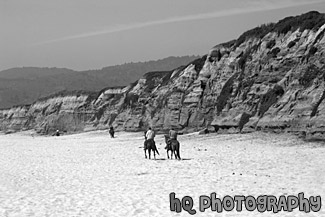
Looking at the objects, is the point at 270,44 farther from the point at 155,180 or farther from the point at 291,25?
the point at 155,180

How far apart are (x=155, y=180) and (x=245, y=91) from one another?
24.2 meters

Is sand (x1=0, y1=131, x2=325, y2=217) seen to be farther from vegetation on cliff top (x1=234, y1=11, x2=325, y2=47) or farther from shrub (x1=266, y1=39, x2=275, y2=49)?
shrub (x1=266, y1=39, x2=275, y2=49)

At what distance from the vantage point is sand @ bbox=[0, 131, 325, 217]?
11.4 m

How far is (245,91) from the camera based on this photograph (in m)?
38.2

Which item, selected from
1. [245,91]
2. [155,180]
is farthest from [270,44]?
[155,180]

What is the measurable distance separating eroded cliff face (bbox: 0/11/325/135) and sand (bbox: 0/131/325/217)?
5.66 metres

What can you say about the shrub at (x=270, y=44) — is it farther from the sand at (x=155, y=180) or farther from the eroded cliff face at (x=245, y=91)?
the sand at (x=155, y=180)

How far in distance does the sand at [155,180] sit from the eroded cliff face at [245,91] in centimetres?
566

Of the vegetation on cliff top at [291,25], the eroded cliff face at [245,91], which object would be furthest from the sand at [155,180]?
the vegetation on cliff top at [291,25]

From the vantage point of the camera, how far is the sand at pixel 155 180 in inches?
448

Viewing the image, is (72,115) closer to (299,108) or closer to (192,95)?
(192,95)

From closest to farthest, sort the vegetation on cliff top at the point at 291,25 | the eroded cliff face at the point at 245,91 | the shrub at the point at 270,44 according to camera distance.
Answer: the eroded cliff face at the point at 245,91 < the vegetation on cliff top at the point at 291,25 < the shrub at the point at 270,44

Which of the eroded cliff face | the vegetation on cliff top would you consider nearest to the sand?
the eroded cliff face

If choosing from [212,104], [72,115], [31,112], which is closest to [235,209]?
[212,104]
